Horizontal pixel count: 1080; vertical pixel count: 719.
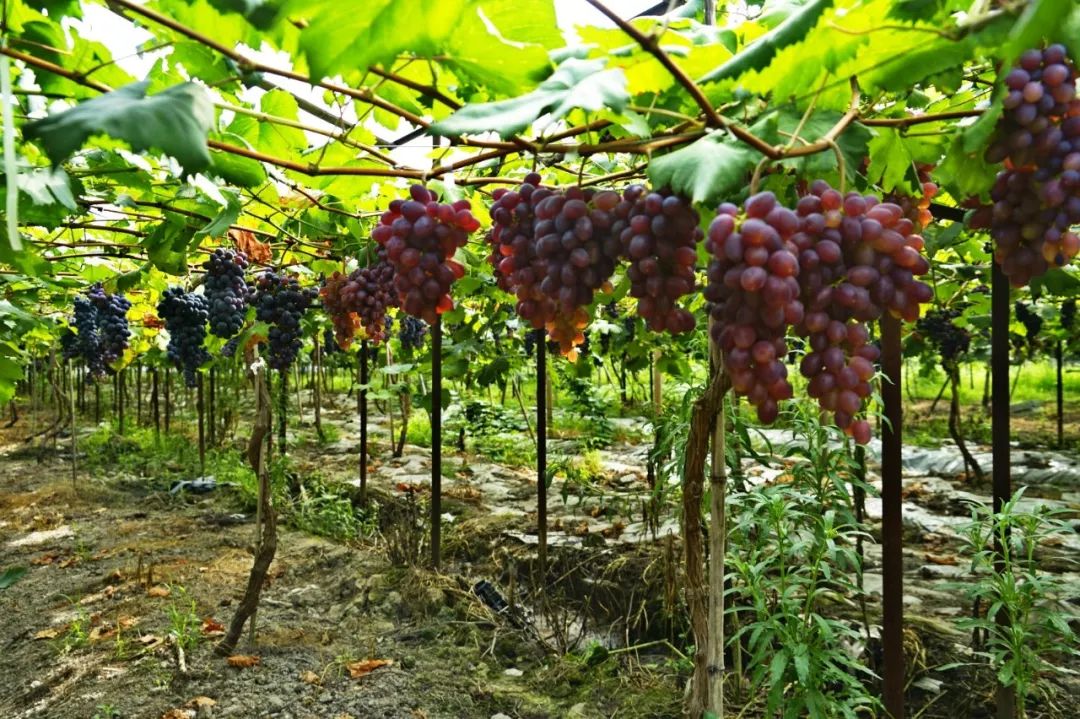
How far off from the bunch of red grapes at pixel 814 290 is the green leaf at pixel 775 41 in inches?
5.5

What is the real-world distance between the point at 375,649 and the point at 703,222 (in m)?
2.59

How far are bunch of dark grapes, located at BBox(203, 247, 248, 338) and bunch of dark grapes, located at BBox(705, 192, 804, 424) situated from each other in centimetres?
322

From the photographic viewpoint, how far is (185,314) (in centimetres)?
461

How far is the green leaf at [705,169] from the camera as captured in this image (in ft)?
2.76

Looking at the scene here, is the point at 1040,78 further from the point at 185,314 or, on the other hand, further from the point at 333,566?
the point at 185,314

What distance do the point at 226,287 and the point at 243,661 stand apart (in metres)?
1.68

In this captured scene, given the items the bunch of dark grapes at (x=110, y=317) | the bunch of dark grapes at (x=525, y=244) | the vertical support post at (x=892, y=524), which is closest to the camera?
the bunch of dark grapes at (x=525, y=244)

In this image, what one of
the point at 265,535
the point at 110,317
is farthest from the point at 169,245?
the point at 110,317

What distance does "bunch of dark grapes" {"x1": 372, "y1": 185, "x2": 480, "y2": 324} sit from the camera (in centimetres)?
114

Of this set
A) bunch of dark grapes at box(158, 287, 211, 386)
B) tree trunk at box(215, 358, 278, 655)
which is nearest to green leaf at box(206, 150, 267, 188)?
tree trunk at box(215, 358, 278, 655)

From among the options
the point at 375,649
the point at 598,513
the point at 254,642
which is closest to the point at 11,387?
the point at 254,642

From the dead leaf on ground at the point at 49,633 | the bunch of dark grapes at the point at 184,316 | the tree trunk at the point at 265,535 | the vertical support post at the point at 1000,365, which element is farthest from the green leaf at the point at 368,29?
the bunch of dark grapes at the point at 184,316

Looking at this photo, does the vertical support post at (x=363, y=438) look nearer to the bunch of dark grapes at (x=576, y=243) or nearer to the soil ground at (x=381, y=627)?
the soil ground at (x=381, y=627)

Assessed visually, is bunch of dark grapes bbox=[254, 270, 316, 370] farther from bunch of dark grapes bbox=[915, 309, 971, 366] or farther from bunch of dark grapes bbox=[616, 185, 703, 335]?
bunch of dark grapes bbox=[915, 309, 971, 366]
